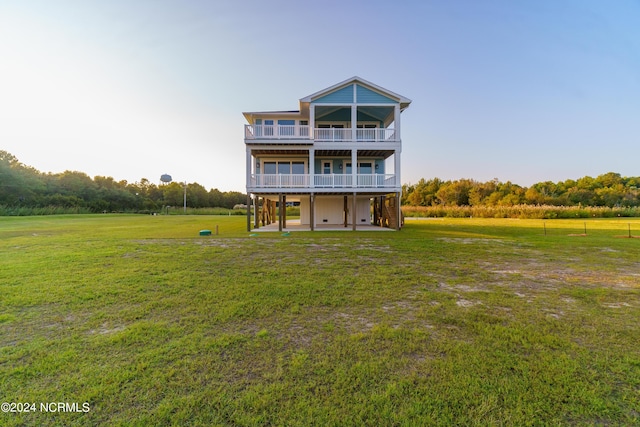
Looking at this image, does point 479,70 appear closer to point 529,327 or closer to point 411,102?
point 411,102

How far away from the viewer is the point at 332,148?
53.2 ft

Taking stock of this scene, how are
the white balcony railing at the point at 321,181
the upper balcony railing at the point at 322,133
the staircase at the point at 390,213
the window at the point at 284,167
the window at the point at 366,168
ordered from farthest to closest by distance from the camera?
the window at the point at 366,168, the window at the point at 284,167, the staircase at the point at 390,213, the white balcony railing at the point at 321,181, the upper balcony railing at the point at 322,133

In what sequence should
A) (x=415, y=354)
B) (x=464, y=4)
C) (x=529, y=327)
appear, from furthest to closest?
(x=464, y=4) < (x=529, y=327) < (x=415, y=354)

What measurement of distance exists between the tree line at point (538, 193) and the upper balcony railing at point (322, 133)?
34222mm

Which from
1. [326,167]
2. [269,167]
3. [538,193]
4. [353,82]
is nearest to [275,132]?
[269,167]

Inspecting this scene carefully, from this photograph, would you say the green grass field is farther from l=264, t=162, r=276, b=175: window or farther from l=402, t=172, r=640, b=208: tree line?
l=402, t=172, r=640, b=208: tree line

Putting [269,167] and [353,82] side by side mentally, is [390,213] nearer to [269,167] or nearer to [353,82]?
[353,82]

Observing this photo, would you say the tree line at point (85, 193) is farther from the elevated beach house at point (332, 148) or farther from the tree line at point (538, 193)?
the tree line at point (538, 193)

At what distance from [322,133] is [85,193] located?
55464 millimetres

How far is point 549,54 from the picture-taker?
20.7 meters

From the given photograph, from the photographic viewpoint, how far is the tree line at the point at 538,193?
1716 inches

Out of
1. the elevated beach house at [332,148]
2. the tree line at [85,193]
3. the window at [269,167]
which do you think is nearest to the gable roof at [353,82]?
the elevated beach house at [332,148]

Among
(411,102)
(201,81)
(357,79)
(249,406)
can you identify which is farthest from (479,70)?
(249,406)

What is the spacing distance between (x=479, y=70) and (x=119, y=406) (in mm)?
27521
